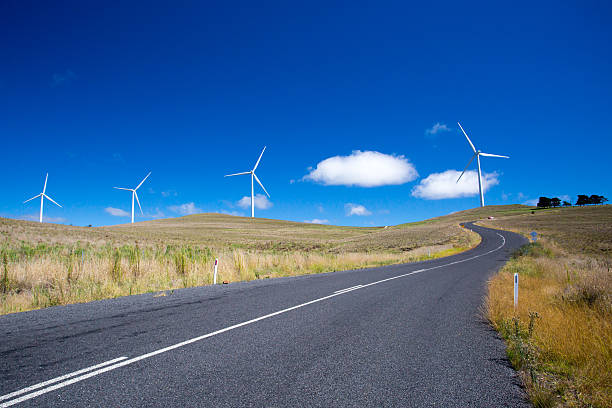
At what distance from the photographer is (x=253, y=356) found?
475 centimetres

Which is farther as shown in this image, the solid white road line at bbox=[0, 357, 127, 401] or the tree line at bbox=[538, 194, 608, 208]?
the tree line at bbox=[538, 194, 608, 208]

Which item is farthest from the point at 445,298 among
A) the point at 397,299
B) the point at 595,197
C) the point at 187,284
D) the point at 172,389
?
the point at 595,197

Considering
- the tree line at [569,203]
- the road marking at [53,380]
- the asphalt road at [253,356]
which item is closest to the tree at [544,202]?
the tree line at [569,203]

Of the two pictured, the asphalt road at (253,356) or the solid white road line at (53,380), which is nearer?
the solid white road line at (53,380)

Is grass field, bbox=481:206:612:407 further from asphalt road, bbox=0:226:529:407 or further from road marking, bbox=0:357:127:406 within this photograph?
road marking, bbox=0:357:127:406

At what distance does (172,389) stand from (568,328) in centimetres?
604

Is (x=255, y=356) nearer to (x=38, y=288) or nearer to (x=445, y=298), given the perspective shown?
(x=445, y=298)

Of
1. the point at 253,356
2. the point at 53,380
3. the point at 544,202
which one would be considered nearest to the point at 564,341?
the point at 253,356

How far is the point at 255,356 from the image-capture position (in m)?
4.75

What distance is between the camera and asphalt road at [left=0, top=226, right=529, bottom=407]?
357cm

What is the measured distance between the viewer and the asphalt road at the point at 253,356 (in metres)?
3.57

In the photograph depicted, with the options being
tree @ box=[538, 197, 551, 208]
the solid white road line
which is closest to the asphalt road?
the solid white road line

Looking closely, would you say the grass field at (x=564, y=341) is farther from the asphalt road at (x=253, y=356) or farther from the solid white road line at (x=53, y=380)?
the solid white road line at (x=53, y=380)

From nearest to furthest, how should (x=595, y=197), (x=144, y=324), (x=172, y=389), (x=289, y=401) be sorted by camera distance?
(x=289, y=401), (x=172, y=389), (x=144, y=324), (x=595, y=197)
